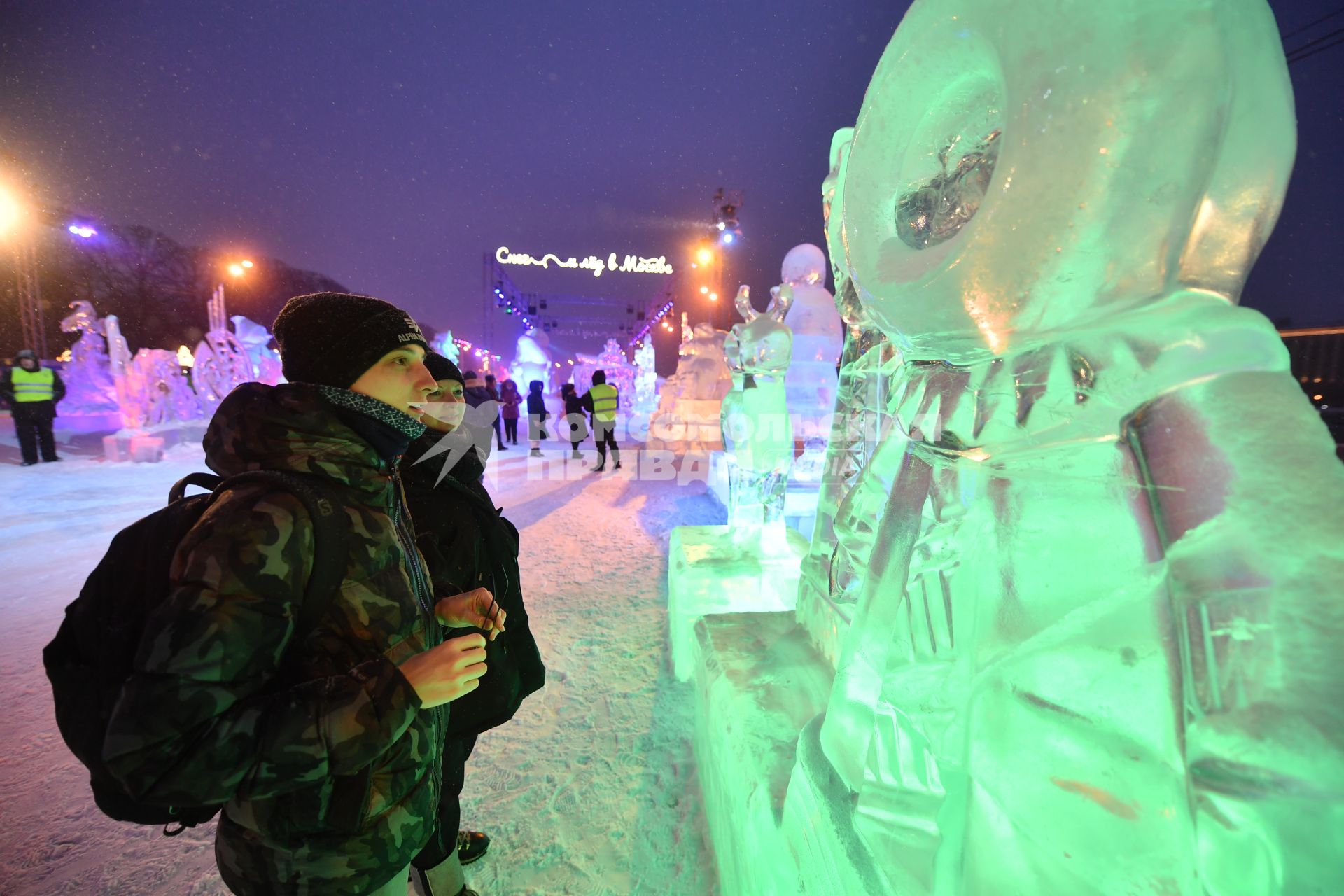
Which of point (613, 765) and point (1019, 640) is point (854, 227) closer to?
point (1019, 640)

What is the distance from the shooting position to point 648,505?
6.52 m

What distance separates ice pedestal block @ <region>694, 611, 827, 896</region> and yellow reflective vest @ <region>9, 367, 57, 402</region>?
1096cm

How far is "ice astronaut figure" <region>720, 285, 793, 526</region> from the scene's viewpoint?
3.30 m

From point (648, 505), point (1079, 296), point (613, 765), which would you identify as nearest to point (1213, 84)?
point (1079, 296)

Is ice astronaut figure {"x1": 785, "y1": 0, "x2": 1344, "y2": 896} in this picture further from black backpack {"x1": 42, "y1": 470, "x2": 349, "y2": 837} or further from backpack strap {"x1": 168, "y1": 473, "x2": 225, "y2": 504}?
backpack strap {"x1": 168, "y1": 473, "x2": 225, "y2": 504}

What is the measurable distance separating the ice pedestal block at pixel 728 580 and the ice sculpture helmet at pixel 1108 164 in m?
2.18

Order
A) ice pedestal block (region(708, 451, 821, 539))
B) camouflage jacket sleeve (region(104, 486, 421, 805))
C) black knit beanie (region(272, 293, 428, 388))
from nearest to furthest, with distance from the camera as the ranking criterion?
camouflage jacket sleeve (region(104, 486, 421, 805))
black knit beanie (region(272, 293, 428, 388))
ice pedestal block (region(708, 451, 821, 539))

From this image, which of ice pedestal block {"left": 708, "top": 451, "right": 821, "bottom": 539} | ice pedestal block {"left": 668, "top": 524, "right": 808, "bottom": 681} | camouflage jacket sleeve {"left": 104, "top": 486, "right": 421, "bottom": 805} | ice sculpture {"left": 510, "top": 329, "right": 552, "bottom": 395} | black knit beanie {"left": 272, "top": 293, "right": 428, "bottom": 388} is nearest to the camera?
camouflage jacket sleeve {"left": 104, "top": 486, "right": 421, "bottom": 805}

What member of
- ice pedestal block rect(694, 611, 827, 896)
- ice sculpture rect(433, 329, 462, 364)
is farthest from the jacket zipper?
ice sculpture rect(433, 329, 462, 364)

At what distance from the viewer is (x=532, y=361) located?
27.8 m

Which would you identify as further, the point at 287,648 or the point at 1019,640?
the point at 287,648

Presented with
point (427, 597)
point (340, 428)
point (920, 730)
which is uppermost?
point (340, 428)

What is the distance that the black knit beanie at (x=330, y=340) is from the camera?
110 cm

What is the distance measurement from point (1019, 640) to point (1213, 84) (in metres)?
0.60
